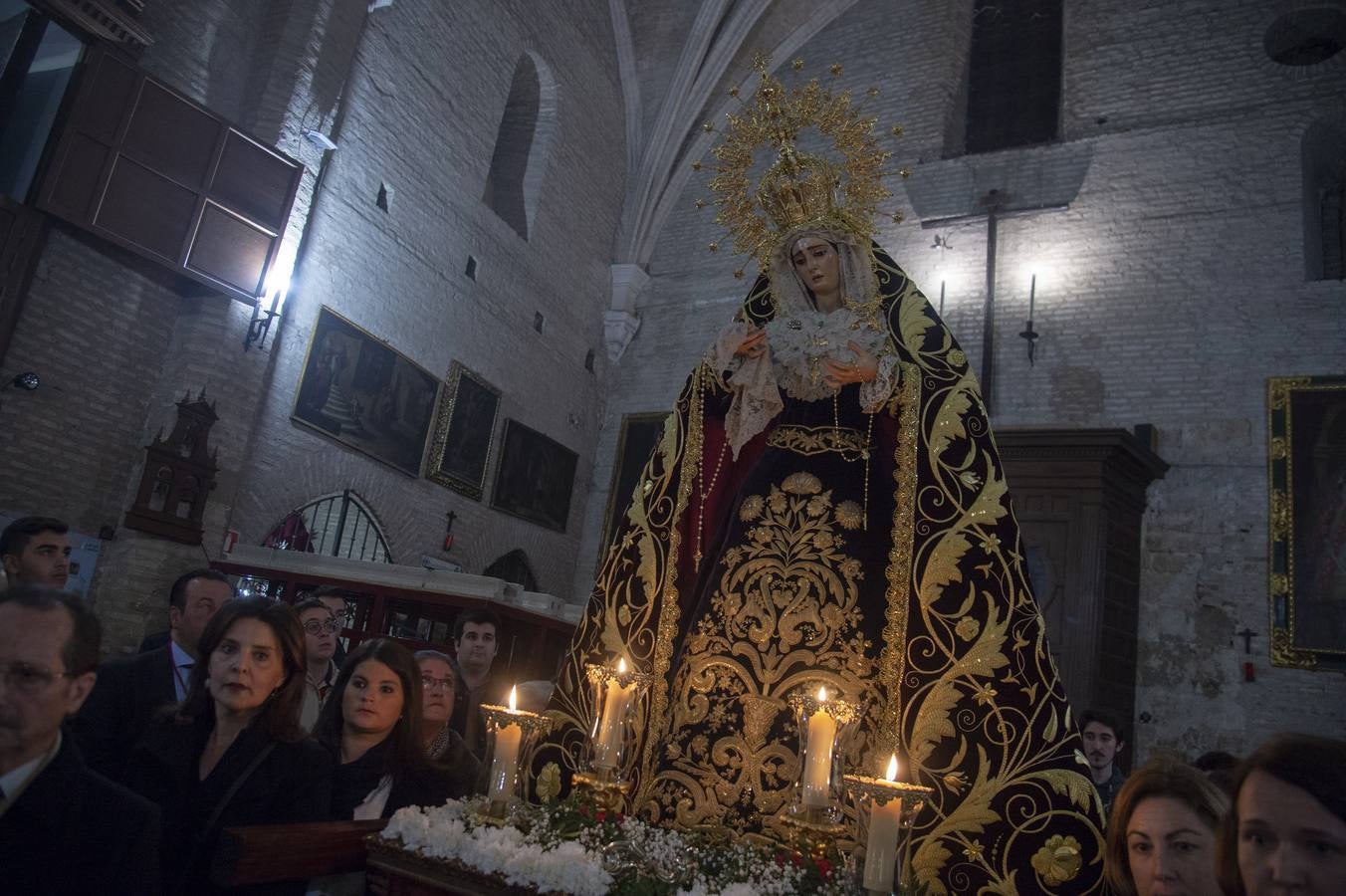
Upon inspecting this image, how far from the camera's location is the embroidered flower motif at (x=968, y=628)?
285 centimetres

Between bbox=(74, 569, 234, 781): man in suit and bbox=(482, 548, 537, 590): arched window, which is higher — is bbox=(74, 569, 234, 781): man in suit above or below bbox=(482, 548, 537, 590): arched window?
below

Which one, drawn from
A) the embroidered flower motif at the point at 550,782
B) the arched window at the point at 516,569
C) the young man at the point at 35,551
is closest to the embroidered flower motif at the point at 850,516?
the embroidered flower motif at the point at 550,782

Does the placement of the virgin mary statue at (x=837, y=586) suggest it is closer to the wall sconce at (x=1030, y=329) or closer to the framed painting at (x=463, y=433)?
the wall sconce at (x=1030, y=329)

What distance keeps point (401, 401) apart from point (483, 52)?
4.56 m

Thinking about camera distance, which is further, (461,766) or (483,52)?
(483,52)

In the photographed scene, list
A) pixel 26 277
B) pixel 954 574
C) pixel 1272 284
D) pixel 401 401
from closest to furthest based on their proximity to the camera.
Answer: pixel 954 574 → pixel 26 277 → pixel 1272 284 → pixel 401 401

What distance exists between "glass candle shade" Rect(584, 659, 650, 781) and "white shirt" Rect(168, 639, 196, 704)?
1505 millimetres

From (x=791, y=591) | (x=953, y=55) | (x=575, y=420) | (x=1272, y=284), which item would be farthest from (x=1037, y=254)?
(x=791, y=591)

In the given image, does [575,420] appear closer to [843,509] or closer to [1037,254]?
[1037,254]

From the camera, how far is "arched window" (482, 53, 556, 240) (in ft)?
42.4

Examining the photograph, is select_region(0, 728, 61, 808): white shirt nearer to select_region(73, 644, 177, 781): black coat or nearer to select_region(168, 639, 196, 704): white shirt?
select_region(73, 644, 177, 781): black coat

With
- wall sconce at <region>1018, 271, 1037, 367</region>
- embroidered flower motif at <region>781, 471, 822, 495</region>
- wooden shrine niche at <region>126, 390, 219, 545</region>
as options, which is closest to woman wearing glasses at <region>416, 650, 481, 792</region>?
embroidered flower motif at <region>781, 471, 822, 495</region>

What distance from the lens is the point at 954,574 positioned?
2.96m

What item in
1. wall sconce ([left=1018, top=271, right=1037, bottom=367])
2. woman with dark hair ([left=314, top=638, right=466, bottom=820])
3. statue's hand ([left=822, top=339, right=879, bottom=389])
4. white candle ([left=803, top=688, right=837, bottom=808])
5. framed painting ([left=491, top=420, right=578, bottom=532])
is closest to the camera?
white candle ([left=803, top=688, right=837, bottom=808])
